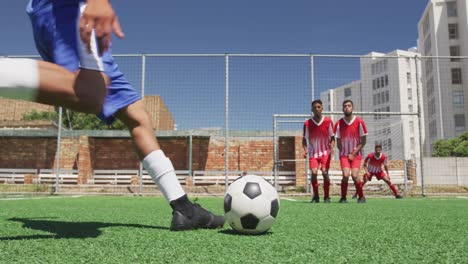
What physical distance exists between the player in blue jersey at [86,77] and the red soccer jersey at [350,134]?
18.7 ft

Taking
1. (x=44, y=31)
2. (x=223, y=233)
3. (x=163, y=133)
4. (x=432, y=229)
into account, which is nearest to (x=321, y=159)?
(x=432, y=229)

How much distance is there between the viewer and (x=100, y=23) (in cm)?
173

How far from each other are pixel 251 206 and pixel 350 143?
5.83 metres

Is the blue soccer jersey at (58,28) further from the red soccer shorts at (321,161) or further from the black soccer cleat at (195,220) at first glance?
the red soccer shorts at (321,161)

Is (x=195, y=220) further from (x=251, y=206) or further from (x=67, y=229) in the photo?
(x=67, y=229)

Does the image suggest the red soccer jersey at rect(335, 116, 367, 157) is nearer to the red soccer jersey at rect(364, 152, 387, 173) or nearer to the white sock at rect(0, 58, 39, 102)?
the red soccer jersey at rect(364, 152, 387, 173)

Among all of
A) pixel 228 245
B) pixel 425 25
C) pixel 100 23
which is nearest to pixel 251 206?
pixel 228 245

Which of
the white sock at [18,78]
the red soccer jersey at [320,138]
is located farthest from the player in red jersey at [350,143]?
the white sock at [18,78]

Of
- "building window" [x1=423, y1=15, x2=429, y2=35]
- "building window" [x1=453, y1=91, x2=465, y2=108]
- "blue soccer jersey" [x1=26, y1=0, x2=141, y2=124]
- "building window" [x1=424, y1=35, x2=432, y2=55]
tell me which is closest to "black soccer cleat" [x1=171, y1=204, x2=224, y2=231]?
"blue soccer jersey" [x1=26, y1=0, x2=141, y2=124]

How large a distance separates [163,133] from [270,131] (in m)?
7.07

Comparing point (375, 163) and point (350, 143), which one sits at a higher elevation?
point (350, 143)

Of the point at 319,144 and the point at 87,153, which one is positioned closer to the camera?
the point at 319,144

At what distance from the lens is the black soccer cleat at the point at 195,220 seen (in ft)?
9.09

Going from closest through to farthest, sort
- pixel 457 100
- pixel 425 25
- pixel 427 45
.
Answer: pixel 457 100
pixel 427 45
pixel 425 25
